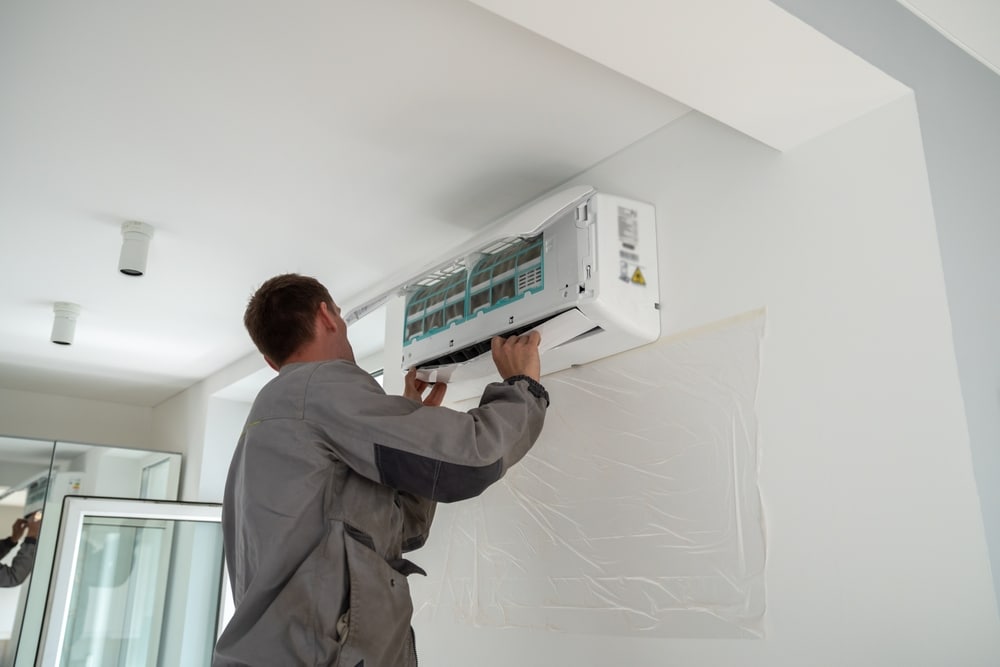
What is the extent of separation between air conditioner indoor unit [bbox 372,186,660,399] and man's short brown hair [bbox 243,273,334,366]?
19.4 inches

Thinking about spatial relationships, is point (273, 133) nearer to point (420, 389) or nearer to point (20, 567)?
point (420, 389)

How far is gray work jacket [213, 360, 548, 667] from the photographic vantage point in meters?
1.22

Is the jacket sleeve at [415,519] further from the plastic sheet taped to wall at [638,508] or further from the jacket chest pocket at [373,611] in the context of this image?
the plastic sheet taped to wall at [638,508]

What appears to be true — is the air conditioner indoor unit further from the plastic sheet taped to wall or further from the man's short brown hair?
the man's short brown hair

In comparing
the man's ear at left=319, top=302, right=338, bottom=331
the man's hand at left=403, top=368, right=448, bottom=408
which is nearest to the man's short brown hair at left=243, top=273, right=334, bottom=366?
the man's ear at left=319, top=302, right=338, bottom=331

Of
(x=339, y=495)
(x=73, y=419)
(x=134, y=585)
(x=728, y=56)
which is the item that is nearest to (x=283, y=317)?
(x=339, y=495)

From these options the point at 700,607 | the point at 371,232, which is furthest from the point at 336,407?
the point at 371,232

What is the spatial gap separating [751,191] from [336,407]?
Answer: 93 centimetres

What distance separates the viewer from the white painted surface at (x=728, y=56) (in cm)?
122

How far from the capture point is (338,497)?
1300 millimetres

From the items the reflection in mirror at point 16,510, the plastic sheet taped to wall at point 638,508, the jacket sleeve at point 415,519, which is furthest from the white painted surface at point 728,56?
the reflection in mirror at point 16,510

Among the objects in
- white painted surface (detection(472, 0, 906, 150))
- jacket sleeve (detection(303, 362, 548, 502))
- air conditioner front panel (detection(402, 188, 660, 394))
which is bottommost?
jacket sleeve (detection(303, 362, 548, 502))

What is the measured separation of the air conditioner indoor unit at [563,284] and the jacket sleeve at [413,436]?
42cm

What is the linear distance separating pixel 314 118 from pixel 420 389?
761 mm
